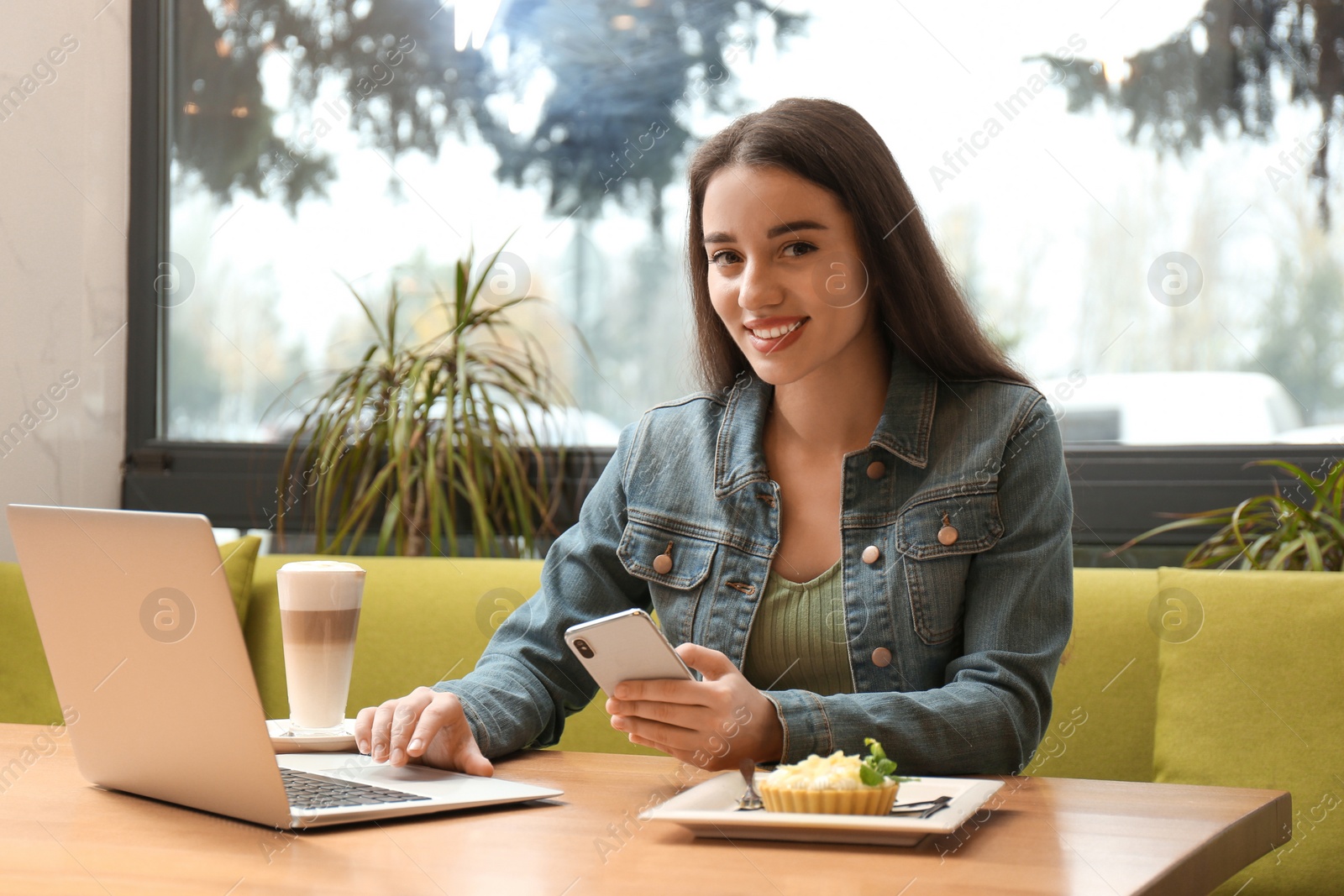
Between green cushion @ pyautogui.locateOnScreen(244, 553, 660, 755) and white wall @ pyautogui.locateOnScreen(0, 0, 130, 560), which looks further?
white wall @ pyautogui.locateOnScreen(0, 0, 130, 560)

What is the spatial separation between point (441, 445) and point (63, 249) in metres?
1.10

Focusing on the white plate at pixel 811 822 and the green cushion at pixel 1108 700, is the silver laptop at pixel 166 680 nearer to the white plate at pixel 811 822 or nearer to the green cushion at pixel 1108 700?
the white plate at pixel 811 822

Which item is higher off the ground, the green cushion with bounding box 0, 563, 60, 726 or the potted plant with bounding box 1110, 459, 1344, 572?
the potted plant with bounding box 1110, 459, 1344, 572

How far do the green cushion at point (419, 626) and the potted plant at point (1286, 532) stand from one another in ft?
3.71

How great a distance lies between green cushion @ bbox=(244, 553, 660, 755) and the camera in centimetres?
220

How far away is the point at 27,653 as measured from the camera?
235 cm

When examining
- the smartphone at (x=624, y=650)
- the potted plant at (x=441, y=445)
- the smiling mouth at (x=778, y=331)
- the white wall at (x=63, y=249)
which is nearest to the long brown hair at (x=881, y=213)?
the smiling mouth at (x=778, y=331)

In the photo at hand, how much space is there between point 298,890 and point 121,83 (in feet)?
9.71

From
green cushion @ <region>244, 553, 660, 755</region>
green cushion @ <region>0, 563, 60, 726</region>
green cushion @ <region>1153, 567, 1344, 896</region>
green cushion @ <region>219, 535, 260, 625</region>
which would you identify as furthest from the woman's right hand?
green cushion @ <region>0, 563, 60, 726</region>

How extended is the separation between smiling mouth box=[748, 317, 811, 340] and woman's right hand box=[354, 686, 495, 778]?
1.97 feet

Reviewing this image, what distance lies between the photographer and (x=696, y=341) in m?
1.76

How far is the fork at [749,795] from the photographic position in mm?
961

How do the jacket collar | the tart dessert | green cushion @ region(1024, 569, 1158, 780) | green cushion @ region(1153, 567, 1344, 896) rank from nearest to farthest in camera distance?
the tart dessert < the jacket collar < green cushion @ region(1153, 567, 1344, 896) < green cushion @ region(1024, 569, 1158, 780)

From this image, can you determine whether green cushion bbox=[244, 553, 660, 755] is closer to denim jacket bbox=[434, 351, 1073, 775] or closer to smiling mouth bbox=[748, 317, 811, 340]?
denim jacket bbox=[434, 351, 1073, 775]
